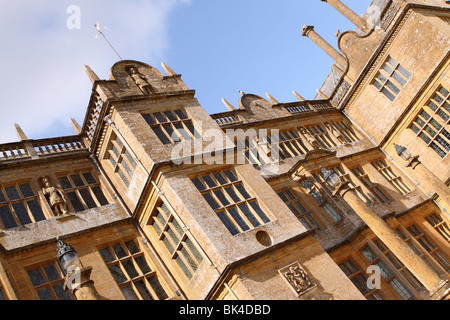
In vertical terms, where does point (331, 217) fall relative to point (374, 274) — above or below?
above

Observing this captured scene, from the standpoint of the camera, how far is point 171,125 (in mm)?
17781

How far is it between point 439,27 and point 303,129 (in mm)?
9911

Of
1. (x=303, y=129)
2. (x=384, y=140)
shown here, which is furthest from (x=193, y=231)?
(x=384, y=140)

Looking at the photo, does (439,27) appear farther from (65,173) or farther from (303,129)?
(65,173)

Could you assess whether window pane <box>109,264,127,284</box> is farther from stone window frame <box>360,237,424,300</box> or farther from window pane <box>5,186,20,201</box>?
stone window frame <box>360,237,424,300</box>

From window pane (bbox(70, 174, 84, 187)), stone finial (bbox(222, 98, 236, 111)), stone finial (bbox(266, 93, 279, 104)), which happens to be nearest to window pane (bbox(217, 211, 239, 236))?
window pane (bbox(70, 174, 84, 187))

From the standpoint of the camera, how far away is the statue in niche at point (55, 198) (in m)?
15.9

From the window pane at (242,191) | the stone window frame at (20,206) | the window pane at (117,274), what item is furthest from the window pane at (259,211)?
the stone window frame at (20,206)

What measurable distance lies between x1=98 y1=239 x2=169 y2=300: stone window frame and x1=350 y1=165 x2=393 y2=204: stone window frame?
1375cm

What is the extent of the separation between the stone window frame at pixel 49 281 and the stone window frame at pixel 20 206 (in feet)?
6.48

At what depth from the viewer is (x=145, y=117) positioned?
17.7 metres

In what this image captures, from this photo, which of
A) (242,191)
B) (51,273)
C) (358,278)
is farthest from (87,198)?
(358,278)

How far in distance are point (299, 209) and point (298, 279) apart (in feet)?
24.2

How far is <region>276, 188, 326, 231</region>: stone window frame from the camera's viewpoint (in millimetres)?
20312
